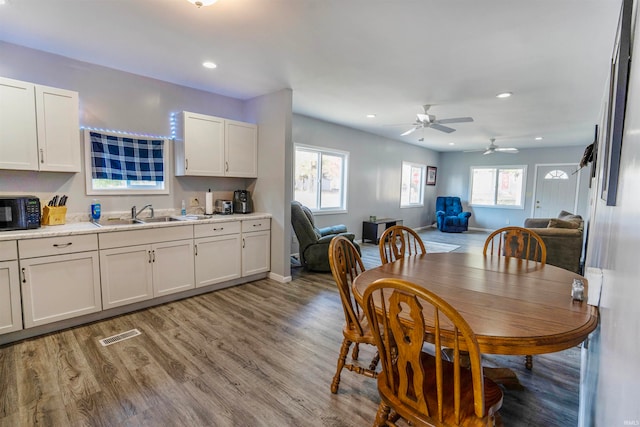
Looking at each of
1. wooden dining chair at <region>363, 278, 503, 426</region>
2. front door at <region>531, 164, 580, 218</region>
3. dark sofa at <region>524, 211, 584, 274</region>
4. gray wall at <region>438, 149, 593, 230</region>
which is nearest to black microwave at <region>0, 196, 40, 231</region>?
wooden dining chair at <region>363, 278, 503, 426</region>

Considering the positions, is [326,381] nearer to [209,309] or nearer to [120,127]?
[209,309]

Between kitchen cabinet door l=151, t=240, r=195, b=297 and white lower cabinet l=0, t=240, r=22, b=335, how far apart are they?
3.33 ft

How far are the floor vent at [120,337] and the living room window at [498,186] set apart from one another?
9487 mm

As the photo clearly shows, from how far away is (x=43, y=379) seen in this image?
2066 millimetres

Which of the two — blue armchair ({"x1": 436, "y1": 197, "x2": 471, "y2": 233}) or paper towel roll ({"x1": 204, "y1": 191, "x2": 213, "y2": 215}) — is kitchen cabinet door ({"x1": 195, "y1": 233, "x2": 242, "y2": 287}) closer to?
paper towel roll ({"x1": 204, "y1": 191, "x2": 213, "y2": 215})

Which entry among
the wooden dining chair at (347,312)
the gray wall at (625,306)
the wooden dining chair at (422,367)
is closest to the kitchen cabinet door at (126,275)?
the wooden dining chair at (347,312)

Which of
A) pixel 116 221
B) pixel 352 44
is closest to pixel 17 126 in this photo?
pixel 116 221

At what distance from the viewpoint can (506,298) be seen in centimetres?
153

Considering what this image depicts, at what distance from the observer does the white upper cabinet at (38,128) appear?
2.59 meters

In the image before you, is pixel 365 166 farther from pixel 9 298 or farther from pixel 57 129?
pixel 9 298

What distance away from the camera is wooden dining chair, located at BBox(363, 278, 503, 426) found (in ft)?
3.50

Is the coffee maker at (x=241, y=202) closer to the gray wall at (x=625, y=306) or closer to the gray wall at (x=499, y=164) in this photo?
the gray wall at (x=625, y=306)

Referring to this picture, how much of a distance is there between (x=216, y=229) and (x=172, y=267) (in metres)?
0.62

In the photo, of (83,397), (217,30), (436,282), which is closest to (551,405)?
(436,282)
